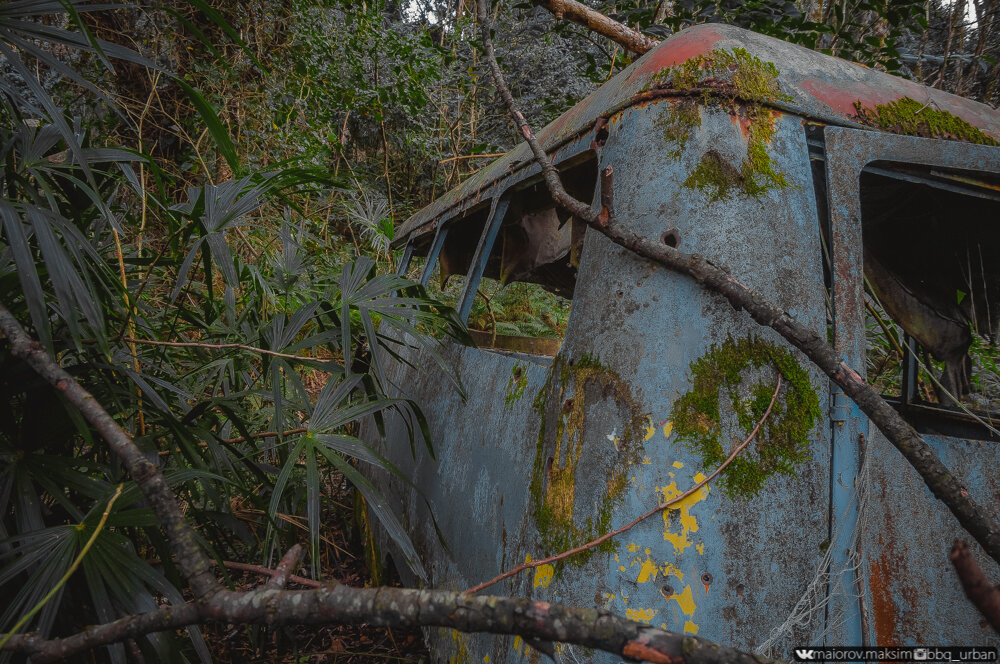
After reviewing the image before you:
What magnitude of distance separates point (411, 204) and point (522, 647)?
9908 millimetres

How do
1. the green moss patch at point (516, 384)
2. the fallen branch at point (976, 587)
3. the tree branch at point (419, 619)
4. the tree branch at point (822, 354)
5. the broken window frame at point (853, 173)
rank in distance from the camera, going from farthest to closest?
the green moss patch at point (516, 384)
the broken window frame at point (853, 173)
the tree branch at point (822, 354)
the tree branch at point (419, 619)
the fallen branch at point (976, 587)

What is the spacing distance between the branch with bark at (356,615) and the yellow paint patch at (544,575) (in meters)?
0.54

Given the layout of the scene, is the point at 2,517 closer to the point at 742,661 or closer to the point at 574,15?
the point at 742,661

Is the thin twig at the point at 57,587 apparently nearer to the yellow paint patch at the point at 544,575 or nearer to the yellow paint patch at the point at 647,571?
the yellow paint patch at the point at 544,575

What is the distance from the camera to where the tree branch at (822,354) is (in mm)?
1006

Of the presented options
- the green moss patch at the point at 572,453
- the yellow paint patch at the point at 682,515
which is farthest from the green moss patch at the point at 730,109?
the yellow paint patch at the point at 682,515

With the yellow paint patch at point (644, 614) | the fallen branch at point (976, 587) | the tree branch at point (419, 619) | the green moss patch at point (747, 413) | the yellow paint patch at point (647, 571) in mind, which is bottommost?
the yellow paint patch at point (644, 614)

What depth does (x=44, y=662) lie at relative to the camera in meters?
0.71

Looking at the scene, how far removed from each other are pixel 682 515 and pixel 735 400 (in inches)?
11.2

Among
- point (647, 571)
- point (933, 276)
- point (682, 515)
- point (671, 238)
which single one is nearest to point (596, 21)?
point (933, 276)

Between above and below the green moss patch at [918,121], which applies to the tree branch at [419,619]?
below

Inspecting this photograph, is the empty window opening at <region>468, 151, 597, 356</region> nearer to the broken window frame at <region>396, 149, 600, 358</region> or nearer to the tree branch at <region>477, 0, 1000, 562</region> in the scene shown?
the broken window frame at <region>396, 149, 600, 358</region>

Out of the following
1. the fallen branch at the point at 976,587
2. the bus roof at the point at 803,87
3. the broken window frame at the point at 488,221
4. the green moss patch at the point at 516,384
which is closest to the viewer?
the fallen branch at the point at 976,587

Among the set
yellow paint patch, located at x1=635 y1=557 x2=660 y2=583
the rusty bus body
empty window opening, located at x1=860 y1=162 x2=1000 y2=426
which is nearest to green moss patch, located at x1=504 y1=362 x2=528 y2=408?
the rusty bus body
